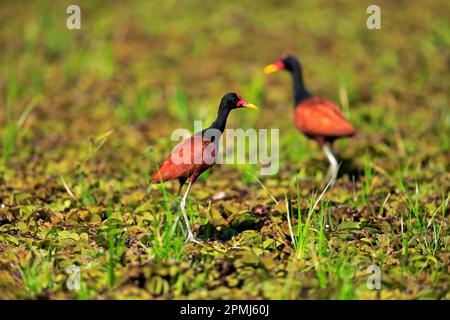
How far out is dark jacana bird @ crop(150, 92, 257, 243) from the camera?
14.9 feet

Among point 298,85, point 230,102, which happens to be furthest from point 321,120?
point 230,102

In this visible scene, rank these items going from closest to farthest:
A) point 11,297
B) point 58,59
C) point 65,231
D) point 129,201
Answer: point 11,297
point 65,231
point 129,201
point 58,59

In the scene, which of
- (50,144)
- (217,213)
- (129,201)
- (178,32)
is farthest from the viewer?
(178,32)

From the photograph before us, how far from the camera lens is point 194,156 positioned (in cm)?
454

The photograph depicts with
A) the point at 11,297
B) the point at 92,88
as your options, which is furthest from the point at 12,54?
the point at 11,297

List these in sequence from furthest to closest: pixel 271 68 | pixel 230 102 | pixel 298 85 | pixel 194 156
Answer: pixel 298 85
pixel 271 68
pixel 230 102
pixel 194 156

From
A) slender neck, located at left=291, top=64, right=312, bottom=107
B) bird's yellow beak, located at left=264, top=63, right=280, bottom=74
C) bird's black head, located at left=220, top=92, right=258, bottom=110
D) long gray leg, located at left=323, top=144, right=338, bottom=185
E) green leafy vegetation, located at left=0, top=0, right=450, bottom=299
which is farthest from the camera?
slender neck, located at left=291, top=64, right=312, bottom=107

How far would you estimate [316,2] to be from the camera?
1192 centimetres

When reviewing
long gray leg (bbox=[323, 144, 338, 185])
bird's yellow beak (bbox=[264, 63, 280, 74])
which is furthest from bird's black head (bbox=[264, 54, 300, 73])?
long gray leg (bbox=[323, 144, 338, 185])

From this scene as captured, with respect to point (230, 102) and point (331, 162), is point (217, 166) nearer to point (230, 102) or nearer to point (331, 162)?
point (331, 162)

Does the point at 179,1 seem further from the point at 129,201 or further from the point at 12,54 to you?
the point at 129,201

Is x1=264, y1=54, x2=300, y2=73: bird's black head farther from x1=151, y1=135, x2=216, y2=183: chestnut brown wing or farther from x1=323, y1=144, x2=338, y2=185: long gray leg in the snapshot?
x1=151, y1=135, x2=216, y2=183: chestnut brown wing

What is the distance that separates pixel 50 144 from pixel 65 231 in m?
2.93

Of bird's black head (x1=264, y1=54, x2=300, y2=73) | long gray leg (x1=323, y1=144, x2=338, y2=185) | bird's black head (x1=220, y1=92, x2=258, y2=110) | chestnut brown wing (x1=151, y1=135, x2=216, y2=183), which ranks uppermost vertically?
bird's black head (x1=264, y1=54, x2=300, y2=73)
